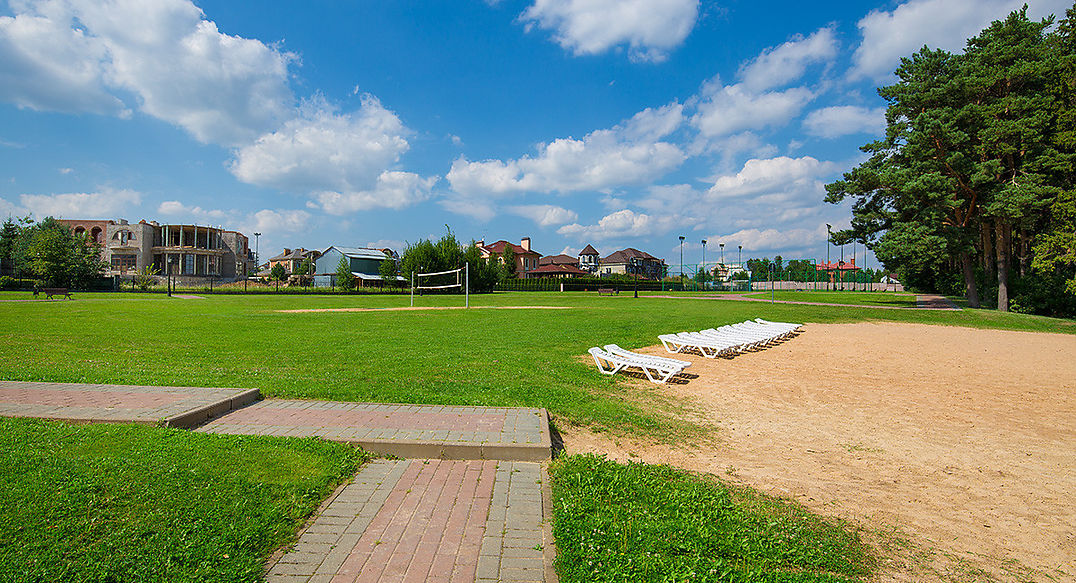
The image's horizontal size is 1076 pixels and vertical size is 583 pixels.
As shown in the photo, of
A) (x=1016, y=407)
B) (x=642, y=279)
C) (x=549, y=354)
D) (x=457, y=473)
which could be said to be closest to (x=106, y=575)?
(x=457, y=473)

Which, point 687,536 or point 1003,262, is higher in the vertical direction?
point 1003,262

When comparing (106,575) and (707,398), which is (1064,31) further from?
(106,575)

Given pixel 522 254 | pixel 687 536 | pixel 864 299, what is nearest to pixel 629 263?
pixel 522 254

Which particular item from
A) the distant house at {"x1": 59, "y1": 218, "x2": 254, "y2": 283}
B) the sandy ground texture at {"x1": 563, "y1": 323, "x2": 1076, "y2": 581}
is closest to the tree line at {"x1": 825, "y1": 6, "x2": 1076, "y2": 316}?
the sandy ground texture at {"x1": 563, "y1": 323, "x2": 1076, "y2": 581}

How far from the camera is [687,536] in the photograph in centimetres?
335

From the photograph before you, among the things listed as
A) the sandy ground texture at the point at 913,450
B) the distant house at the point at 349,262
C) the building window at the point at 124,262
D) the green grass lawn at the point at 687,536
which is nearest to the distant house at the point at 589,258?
the distant house at the point at 349,262

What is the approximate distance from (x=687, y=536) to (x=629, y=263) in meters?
110

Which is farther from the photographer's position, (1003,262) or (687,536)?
(1003,262)

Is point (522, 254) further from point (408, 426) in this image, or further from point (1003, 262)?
point (408, 426)

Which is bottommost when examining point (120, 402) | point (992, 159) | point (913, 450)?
point (913, 450)

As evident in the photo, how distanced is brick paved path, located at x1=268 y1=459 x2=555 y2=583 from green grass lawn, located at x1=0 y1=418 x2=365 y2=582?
0.79 ft

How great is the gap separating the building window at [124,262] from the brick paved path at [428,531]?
89.8m

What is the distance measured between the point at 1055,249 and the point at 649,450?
1135 inches

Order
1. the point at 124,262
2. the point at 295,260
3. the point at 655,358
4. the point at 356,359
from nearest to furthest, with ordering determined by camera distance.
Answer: the point at 655,358 < the point at 356,359 < the point at 124,262 < the point at 295,260
